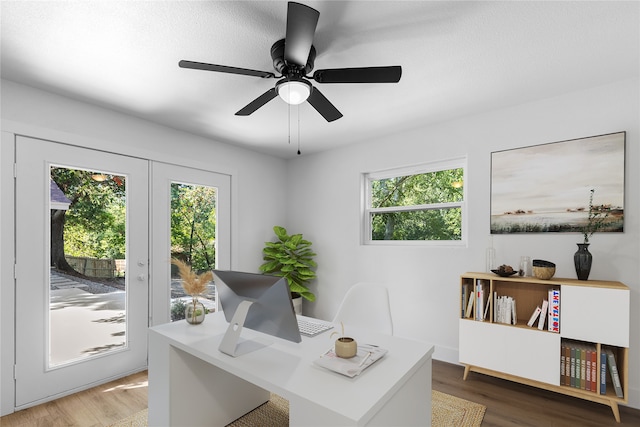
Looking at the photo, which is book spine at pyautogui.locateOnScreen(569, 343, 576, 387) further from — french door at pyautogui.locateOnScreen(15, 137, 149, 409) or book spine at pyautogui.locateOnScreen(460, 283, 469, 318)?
french door at pyautogui.locateOnScreen(15, 137, 149, 409)

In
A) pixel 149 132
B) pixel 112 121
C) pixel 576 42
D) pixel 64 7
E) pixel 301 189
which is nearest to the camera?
pixel 64 7

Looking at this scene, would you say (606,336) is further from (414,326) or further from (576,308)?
(414,326)

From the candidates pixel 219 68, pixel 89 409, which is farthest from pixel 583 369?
pixel 89 409

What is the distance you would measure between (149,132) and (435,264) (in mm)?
3234

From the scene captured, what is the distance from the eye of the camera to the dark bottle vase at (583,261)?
2373 mm

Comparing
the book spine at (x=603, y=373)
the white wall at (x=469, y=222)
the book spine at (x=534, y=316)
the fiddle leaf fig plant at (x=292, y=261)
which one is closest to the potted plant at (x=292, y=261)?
the fiddle leaf fig plant at (x=292, y=261)

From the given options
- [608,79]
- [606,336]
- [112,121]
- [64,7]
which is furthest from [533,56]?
[112,121]

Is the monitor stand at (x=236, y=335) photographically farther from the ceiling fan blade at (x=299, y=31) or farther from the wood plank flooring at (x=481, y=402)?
the wood plank flooring at (x=481, y=402)

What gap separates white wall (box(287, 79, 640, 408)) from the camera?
2422 millimetres

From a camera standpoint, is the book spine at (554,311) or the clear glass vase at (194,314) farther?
the book spine at (554,311)

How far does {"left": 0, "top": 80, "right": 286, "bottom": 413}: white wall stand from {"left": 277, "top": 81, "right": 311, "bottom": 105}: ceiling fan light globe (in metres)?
2.03

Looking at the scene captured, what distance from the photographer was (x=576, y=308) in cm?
232

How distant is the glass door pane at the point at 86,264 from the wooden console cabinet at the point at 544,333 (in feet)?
10.4

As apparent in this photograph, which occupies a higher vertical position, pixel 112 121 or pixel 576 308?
pixel 112 121
